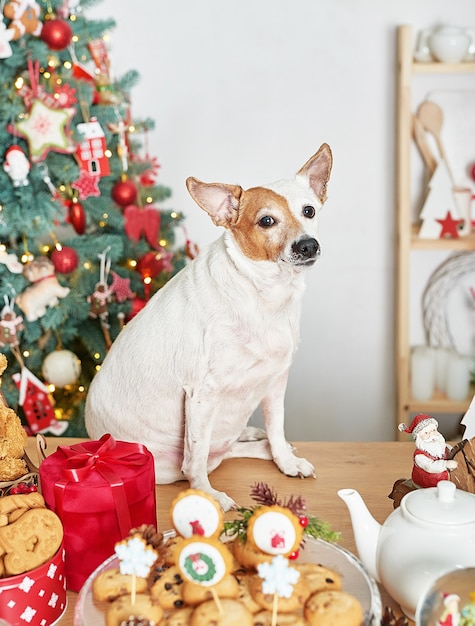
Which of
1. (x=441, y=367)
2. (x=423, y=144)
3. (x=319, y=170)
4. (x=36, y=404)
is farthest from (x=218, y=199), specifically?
(x=441, y=367)

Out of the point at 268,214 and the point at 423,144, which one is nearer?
the point at 268,214

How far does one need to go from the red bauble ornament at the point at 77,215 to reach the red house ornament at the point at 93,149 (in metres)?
0.12

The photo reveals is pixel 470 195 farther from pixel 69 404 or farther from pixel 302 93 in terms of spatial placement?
pixel 69 404

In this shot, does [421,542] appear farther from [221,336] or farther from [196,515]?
[221,336]

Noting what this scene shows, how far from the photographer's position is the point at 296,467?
1.43m

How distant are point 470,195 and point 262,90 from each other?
2.67ft

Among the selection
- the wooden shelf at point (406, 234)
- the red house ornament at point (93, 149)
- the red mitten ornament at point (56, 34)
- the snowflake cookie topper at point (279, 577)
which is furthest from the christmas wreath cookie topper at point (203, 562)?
the wooden shelf at point (406, 234)

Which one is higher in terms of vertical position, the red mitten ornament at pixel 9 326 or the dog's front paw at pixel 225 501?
the red mitten ornament at pixel 9 326

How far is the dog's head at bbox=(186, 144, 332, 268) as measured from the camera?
136cm

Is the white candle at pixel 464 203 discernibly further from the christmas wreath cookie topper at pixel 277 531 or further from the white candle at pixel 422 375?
the christmas wreath cookie topper at pixel 277 531

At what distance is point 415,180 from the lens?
2.76 meters

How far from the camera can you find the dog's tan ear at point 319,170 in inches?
55.1

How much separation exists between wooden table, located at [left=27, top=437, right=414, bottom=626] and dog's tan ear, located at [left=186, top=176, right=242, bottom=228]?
1.57 ft

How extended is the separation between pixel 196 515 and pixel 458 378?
199 cm
